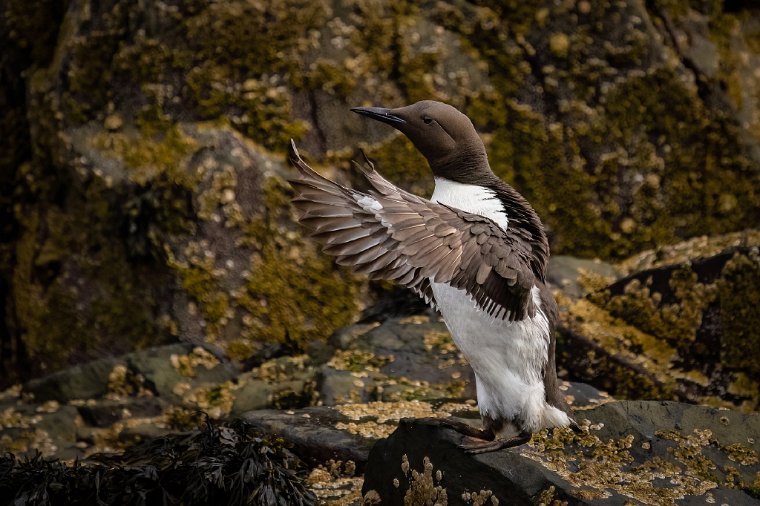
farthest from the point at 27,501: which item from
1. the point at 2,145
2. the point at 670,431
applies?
the point at 2,145

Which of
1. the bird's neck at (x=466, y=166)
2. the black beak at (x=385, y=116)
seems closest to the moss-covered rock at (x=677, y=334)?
the bird's neck at (x=466, y=166)

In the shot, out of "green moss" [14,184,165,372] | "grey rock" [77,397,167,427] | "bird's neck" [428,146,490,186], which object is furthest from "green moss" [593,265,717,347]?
"green moss" [14,184,165,372]

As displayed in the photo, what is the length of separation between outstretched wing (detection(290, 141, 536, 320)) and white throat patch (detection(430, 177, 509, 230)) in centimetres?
49

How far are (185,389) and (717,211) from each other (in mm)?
4773

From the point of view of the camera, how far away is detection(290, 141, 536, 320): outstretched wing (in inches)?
184

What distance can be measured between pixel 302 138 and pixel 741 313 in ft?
12.7

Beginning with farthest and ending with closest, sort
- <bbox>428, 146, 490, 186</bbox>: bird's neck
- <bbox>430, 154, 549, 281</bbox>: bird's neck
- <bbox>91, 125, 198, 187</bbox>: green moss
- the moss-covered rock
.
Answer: <bbox>91, 125, 198, 187</bbox>: green moss → the moss-covered rock → <bbox>428, 146, 490, 186</bbox>: bird's neck → <bbox>430, 154, 549, 281</bbox>: bird's neck

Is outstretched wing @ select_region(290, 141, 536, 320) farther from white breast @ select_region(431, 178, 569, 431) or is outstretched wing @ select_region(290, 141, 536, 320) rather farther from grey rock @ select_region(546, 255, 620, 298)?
grey rock @ select_region(546, 255, 620, 298)

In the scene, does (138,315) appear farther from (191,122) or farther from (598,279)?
(598,279)

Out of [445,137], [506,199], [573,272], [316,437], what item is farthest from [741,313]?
[316,437]

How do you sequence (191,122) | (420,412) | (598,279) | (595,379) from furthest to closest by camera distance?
(191,122) → (598,279) → (595,379) → (420,412)

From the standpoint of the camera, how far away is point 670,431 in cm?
552

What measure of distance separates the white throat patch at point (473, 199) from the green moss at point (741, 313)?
2578mm

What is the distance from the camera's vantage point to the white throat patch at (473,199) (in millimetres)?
5434
